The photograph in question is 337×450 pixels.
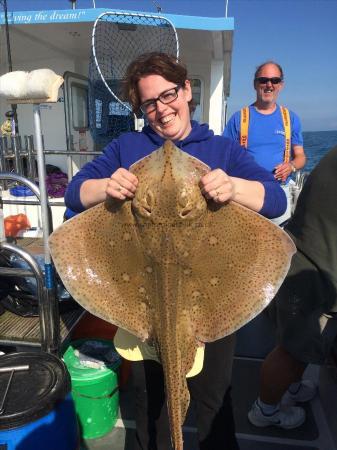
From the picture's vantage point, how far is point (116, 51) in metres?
7.10

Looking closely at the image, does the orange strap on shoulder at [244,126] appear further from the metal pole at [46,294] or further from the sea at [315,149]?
the metal pole at [46,294]

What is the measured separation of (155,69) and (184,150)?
466mm

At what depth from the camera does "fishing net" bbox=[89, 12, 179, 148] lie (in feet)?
20.1

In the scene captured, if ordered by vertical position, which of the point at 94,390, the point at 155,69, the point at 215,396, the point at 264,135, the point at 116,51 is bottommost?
the point at 94,390

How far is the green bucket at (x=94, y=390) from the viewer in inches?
110

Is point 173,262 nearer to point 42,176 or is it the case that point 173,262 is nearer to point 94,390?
point 42,176

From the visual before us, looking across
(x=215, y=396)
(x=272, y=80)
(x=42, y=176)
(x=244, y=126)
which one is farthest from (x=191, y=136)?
(x=272, y=80)

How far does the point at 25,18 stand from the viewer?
22.6ft

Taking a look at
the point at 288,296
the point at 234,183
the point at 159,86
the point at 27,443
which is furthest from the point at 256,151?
the point at 27,443

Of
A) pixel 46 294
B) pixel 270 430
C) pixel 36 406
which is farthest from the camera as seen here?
pixel 270 430

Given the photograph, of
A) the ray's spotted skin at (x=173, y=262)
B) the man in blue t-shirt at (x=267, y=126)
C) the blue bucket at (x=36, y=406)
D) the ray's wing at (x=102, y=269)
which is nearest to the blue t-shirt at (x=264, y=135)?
the man in blue t-shirt at (x=267, y=126)

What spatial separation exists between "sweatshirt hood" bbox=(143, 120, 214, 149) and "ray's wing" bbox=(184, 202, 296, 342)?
60 centimetres

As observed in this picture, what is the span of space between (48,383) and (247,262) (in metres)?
1.51

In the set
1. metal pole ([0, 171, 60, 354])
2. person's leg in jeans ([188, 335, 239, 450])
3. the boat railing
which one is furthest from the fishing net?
person's leg in jeans ([188, 335, 239, 450])
